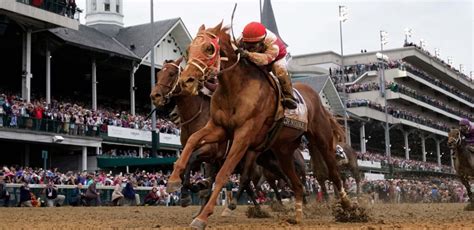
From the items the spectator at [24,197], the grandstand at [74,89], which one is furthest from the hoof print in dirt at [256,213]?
the grandstand at [74,89]

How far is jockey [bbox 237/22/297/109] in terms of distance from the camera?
890 centimetres

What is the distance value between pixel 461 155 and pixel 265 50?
30.7 ft

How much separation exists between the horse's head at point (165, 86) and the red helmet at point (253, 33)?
124 inches

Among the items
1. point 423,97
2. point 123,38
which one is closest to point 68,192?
point 123,38

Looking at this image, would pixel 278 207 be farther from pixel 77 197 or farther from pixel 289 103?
pixel 77 197

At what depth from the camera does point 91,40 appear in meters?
41.0

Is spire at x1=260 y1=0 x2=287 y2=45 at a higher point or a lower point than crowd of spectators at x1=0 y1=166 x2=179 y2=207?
higher

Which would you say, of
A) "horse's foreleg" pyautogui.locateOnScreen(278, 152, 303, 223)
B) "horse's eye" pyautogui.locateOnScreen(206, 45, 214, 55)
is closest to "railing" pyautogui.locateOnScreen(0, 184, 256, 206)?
"horse's foreleg" pyautogui.locateOnScreen(278, 152, 303, 223)

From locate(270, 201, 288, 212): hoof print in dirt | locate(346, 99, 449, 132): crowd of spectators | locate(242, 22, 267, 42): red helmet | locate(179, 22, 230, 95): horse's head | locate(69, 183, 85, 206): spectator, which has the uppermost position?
locate(346, 99, 449, 132): crowd of spectators

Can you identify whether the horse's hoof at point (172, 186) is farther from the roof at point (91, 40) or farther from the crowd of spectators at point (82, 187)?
the roof at point (91, 40)

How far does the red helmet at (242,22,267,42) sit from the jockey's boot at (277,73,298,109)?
2.16 ft

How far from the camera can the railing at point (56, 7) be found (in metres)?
33.4

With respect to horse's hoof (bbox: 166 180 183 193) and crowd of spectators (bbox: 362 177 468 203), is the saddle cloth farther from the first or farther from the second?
crowd of spectators (bbox: 362 177 468 203)

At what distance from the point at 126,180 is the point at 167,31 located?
810 inches
